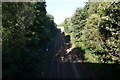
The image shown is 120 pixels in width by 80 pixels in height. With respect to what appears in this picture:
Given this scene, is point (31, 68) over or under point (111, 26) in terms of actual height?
under

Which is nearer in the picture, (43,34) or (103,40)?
(103,40)

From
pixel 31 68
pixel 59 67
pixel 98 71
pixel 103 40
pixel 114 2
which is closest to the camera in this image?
pixel 31 68

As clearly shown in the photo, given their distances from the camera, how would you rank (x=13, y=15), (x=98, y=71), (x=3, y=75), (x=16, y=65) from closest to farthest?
(x=3, y=75) → (x=16, y=65) → (x=13, y=15) → (x=98, y=71)

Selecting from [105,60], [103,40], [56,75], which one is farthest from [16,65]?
[103,40]

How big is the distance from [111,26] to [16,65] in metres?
8.10

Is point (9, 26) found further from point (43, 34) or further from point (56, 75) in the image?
point (56, 75)

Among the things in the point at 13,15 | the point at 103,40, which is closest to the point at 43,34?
the point at 13,15

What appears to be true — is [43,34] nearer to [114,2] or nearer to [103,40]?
[103,40]

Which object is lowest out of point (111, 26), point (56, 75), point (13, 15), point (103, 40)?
point (56, 75)

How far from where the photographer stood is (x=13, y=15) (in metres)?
7.48

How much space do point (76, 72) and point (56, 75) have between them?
8.28ft

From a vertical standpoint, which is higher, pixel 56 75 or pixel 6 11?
pixel 6 11

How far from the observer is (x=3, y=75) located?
216 inches

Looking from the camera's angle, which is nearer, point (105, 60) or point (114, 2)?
point (114, 2)
